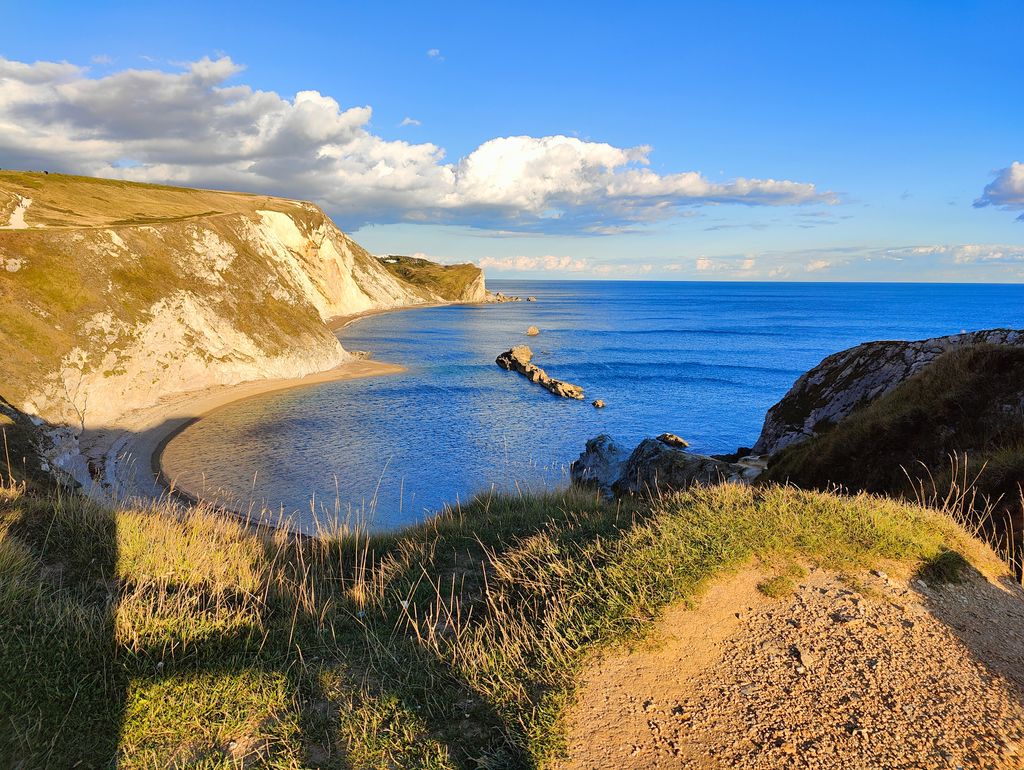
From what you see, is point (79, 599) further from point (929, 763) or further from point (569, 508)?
point (929, 763)

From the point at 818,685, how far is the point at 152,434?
3741 cm

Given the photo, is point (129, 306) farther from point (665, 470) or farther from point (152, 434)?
point (665, 470)

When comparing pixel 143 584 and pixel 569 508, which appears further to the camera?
pixel 569 508

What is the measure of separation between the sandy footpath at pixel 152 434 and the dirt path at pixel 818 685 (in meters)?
17.1

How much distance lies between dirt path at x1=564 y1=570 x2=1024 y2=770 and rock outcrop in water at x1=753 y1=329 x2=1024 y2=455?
40.4 feet

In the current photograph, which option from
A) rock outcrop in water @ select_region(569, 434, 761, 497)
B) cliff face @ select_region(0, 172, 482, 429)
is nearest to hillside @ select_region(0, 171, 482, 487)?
cliff face @ select_region(0, 172, 482, 429)

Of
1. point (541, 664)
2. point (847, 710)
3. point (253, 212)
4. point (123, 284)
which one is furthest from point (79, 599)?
point (253, 212)

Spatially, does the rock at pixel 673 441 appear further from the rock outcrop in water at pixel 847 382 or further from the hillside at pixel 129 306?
the hillside at pixel 129 306

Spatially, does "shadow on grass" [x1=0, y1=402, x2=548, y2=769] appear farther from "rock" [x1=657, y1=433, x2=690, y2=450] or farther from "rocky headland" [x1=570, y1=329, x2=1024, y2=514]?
"rock" [x1=657, y1=433, x2=690, y2=450]

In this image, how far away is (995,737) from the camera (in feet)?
13.6

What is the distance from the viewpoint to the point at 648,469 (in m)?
16.0

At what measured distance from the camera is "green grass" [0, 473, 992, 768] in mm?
4500

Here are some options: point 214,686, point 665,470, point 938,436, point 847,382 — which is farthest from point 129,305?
point 938,436

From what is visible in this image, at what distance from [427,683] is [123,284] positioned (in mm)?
49824
